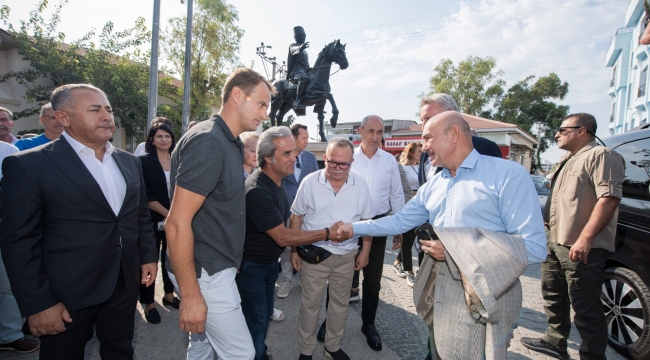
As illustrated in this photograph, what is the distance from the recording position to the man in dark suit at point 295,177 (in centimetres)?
441

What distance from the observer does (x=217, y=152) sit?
1668mm

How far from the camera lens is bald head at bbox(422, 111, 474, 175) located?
1923 millimetres

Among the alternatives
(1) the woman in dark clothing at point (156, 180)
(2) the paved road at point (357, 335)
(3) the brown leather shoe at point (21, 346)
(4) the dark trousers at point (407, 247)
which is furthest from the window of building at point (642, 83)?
(3) the brown leather shoe at point (21, 346)

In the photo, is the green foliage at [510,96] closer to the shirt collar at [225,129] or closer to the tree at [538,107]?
the tree at [538,107]

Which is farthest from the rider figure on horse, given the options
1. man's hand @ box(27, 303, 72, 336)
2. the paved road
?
man's hand @ box(27, 303, 72, 336)

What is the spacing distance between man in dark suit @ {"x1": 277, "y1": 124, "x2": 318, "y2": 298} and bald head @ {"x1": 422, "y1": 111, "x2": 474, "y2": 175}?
2.68 metres

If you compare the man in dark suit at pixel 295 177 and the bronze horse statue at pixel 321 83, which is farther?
the bronze horse statue at pixel 321 83

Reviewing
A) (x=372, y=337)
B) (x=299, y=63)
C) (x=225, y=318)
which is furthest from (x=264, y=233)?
(x=299, y=63)

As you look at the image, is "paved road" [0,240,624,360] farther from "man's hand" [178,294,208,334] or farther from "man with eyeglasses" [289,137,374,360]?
"man's hand" [178,294,208,334]

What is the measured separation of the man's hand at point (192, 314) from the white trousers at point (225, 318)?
0.13m

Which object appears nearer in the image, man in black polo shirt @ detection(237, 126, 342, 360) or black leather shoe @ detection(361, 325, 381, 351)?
man in black polo shirt @ detection(237, 126, 342, 360)

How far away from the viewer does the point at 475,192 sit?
1.81 m

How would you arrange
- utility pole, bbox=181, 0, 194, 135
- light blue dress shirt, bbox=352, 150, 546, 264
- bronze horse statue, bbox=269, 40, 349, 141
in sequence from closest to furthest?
light blue dress shirt, bbox=352, 150, 546, 264, bronze horse statue, bbox=269, 40, 349, 141, utility pole, bbox=181, 0, 194, 135

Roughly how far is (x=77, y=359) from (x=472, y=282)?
236 cm
